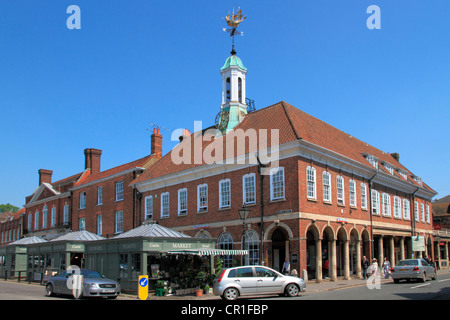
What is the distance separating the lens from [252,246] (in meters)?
29.8

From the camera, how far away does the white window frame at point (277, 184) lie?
1113 inches

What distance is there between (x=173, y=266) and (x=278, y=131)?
11092 mm

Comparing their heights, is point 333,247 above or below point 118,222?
below

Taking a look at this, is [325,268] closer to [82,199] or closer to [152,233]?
[152,233]

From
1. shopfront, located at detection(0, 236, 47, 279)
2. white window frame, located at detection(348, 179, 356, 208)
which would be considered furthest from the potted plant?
shopfront, located at detection(0, 236, 47, 279)

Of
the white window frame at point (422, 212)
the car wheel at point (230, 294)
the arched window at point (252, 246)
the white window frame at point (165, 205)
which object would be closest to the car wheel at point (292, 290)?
the car wheel at point (230, 294)

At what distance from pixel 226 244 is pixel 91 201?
21265 millimetres

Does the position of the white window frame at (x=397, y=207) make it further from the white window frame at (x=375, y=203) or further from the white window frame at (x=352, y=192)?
the white window frame at (x=352, y=192)

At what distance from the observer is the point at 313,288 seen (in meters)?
24.4

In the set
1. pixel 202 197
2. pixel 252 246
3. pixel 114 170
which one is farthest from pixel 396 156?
pixel 114 170

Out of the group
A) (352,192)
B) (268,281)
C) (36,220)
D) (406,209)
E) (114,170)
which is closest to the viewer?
(268,281)

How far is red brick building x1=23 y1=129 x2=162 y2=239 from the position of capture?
42.7 m

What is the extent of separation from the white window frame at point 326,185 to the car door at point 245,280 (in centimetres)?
1141

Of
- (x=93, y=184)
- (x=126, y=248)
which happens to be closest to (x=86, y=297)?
(x=126, y=248)
